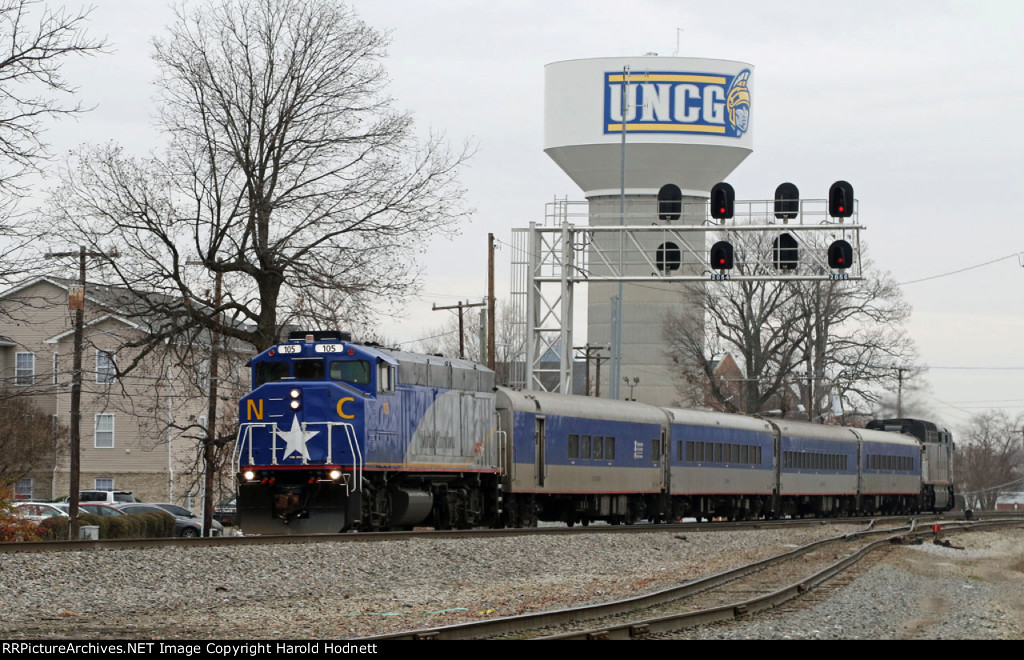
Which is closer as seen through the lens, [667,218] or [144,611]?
[144,611]

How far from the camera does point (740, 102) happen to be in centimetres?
8656

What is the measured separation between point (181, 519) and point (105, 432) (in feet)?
63.4

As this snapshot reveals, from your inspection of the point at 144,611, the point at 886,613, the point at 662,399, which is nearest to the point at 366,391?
the point at 144,611

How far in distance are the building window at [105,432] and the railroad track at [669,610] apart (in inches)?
1954

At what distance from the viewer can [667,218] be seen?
38.8 meters

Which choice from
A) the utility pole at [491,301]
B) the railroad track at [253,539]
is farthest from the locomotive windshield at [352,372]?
the utility pole at [491,301]

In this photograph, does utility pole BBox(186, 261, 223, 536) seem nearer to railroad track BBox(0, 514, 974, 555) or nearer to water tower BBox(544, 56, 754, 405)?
railroad track BBox(0, 514, 974, 555)

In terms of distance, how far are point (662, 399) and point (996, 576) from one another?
72772 mm

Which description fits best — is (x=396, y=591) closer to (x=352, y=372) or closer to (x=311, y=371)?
(x=352, y=372)

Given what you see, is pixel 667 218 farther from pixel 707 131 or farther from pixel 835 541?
pixel 707 131

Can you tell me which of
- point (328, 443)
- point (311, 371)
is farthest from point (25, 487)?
point (328, 443)

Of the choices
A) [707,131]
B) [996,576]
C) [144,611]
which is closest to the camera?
[144,611]

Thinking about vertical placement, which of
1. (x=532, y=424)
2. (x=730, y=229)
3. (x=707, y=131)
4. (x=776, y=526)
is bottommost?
(x=776, y=526)

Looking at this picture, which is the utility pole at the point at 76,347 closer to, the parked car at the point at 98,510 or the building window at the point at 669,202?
the parked car at the point at 98,510
